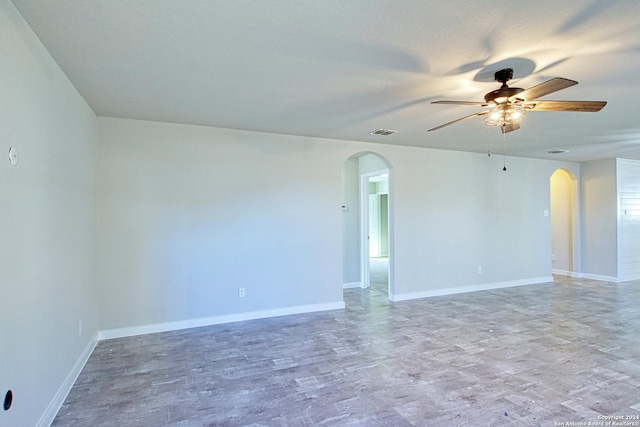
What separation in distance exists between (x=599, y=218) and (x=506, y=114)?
6.28m

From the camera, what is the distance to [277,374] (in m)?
3.00

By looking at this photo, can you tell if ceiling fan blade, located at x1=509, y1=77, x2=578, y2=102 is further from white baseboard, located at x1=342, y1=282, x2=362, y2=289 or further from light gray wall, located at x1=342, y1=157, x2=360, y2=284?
white baseboard, located at x1=342, y1=282, x2=362, y2=289

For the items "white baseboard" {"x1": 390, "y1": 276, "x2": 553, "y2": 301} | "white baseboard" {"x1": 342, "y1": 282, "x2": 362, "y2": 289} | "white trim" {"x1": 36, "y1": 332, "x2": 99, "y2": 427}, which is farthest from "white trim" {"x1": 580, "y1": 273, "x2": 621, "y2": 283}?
"white trim" {"x1": 36, "y1": 332, "x2": 99, "y2": 427}

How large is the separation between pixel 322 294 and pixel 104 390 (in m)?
2.87

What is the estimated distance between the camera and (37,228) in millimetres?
2154

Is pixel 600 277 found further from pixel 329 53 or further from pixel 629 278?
pixel 329 53

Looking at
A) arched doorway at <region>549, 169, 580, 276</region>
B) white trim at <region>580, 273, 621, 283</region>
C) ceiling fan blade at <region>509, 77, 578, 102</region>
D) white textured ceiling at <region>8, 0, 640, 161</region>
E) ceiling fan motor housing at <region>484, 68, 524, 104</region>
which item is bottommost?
white trim at <region>580, 273, 621, 283</region>

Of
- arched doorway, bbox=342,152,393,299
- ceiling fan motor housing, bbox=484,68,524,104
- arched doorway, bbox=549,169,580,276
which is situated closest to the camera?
ceiling fan motor housing, bbox=484,68,524,104

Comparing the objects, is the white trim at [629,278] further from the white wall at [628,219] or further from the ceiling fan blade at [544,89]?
the ceiling fan blade at [544,89]

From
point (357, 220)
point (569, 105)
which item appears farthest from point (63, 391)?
point (357, 220)

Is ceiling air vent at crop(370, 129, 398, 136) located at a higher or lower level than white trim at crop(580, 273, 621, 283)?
higher

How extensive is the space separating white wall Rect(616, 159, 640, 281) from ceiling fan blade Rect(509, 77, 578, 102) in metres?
6.27

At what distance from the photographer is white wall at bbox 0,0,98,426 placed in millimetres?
1777

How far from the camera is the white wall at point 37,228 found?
1.78 metres
